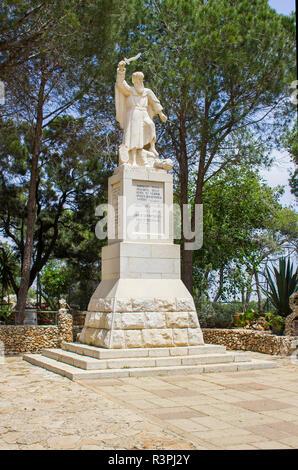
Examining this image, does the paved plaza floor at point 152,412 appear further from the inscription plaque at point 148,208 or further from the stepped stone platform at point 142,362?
the inscription plaque at point 148,208

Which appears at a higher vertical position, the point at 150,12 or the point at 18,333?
the point at 150,12

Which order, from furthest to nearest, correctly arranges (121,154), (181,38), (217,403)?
(181,38), (121,154), (217,403)

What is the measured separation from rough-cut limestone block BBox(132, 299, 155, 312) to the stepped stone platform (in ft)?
2.24

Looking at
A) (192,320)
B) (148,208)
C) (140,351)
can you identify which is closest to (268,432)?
(140,351)

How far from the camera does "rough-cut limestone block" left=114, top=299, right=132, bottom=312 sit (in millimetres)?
8023

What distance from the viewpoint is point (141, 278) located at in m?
8.49

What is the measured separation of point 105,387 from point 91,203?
12.1 metres

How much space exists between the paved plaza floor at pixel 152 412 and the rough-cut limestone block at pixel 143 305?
4.77 ft

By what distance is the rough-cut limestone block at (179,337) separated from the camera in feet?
27.0

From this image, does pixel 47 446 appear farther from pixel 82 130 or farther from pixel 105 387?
pixel 82 130

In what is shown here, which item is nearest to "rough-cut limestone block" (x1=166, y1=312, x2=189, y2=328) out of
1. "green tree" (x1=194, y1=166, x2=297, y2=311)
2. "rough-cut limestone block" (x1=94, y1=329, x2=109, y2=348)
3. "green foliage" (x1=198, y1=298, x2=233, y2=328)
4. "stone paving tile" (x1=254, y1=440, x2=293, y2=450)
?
"rough-cut limestone block" (x1=94, y1=329, x2=109, y2=348)

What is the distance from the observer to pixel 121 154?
362 inches

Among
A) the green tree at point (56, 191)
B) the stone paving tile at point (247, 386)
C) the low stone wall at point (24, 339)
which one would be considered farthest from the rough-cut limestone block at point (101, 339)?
the green tree at point (56, 191)
